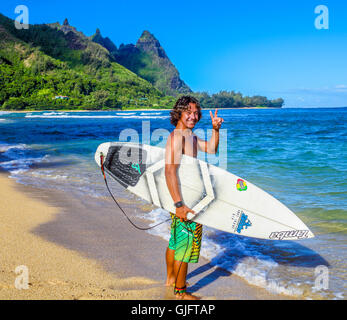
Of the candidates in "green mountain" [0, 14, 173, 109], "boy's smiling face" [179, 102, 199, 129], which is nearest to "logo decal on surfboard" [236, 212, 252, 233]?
"boy's smiling face" [179, 102, 199, 129]

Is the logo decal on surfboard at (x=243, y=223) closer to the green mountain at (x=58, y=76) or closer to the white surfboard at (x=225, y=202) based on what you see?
the white surfboard at (x=225, y=202)

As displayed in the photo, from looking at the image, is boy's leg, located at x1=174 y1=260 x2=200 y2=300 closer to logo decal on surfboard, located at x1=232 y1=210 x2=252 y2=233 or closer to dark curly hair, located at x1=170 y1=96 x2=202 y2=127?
logo decal on surfboard, located at x1=232 y1=210 x2=252 y2=233

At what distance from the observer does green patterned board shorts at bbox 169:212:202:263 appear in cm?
264

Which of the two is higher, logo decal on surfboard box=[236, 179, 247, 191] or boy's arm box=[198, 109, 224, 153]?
boy's arm box=[198, 109, 224, 153]

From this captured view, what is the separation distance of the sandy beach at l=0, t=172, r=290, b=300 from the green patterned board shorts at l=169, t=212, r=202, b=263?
0.40 m

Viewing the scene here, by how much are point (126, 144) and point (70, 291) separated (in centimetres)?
177

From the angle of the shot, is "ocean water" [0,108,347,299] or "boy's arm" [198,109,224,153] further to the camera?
"ocean water" [0,108,347,299]

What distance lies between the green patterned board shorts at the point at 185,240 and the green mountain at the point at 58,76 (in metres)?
87.7

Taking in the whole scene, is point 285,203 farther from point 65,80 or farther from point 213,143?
point 65,80

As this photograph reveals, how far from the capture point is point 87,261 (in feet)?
10.6

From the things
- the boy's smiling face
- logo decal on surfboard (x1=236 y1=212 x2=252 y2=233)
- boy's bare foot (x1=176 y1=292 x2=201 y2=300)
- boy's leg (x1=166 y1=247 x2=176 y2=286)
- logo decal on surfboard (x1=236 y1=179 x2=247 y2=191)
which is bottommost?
boy's bare foot (x1=176 y1=292 x2=201 y2=300)

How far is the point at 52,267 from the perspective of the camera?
3.01 m

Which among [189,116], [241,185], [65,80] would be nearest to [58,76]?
[65,80]
